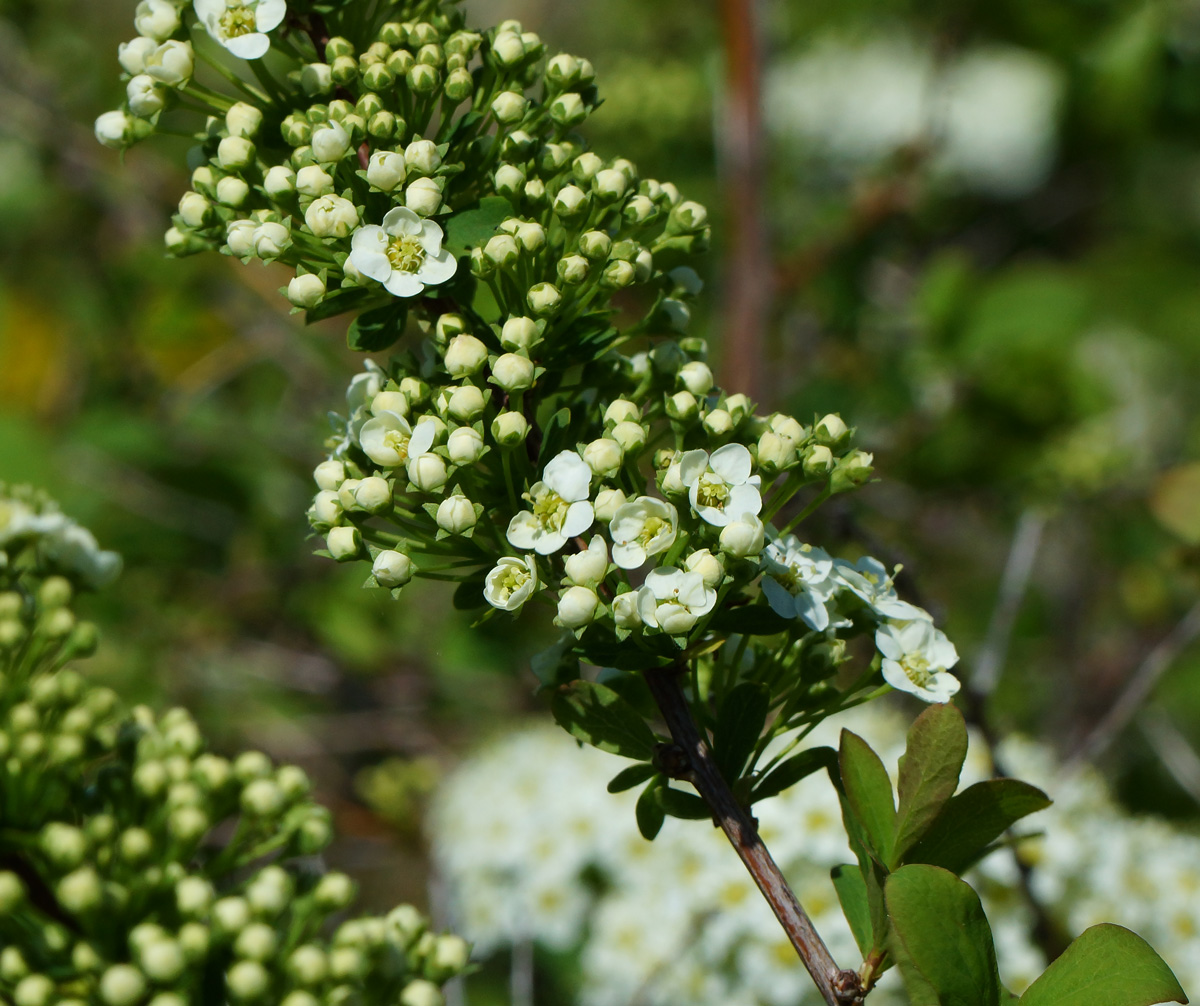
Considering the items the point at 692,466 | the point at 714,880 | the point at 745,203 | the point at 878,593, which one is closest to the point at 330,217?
the point at 692,466

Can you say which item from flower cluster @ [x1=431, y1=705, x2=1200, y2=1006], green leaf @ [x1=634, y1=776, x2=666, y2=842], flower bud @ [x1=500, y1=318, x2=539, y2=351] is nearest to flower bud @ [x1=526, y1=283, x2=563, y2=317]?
flower bud @ [x1=500, y1=318, x2=539, y2=351]

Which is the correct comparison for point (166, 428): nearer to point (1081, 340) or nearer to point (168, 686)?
point (168, 686)

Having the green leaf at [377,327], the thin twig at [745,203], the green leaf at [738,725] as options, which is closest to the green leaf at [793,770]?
the green leaf at [738,725]

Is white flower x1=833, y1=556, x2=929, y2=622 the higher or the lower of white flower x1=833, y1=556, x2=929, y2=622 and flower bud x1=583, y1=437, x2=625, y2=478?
the lower

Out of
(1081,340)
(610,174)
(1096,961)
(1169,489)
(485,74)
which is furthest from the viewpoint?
(1081,340)

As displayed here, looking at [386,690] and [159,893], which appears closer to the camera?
[159,893]

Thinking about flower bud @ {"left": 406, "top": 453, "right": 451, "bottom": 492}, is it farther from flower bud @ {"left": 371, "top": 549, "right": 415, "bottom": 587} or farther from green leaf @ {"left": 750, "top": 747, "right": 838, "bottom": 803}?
green leaf @ {"left": 750, "top": 747, "right": 838, "bottom": 803}

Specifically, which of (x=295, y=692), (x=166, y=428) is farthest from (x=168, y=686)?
(x=166, y=428)
